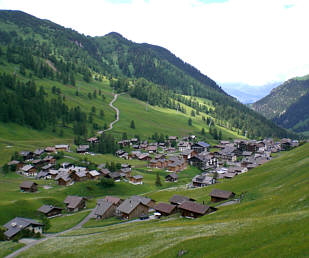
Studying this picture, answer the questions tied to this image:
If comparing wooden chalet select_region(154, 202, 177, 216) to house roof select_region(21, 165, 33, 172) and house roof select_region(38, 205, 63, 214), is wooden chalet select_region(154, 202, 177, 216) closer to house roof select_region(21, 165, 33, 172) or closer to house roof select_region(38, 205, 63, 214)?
house roof select_region(38, 205, 63, 214)

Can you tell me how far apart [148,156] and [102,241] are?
432 ft

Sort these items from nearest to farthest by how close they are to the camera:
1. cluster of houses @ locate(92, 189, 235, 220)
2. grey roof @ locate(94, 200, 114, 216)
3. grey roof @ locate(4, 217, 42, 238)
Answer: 1. grey roof @ locate(4, 217, 42, 238)
2. cluster of houses @ locate(92, 189, 235, 220)
3. grey roof @ locate(94, 200, 114, 216)

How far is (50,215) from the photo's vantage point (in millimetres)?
93938

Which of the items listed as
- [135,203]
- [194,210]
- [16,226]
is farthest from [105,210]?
[194,210]

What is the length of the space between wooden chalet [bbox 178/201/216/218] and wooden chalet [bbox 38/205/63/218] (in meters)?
46.5

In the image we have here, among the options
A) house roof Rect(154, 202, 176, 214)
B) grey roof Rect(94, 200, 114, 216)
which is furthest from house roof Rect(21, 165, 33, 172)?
house roof Rect(154, 202, 176, 214)

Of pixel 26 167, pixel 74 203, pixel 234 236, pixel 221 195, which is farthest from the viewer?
pixel 26 167

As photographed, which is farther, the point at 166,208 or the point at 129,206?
the point at 129,206

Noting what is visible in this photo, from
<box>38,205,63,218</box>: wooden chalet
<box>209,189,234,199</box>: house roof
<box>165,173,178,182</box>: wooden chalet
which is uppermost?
<box>209,189,234,199</box>: house roof

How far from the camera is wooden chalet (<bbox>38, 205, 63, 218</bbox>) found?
9209 centimetres

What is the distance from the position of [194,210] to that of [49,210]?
166 feet

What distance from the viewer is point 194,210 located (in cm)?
6975

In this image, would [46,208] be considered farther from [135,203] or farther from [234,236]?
[234,236]

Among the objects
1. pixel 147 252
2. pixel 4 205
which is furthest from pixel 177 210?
pixel 4 205
